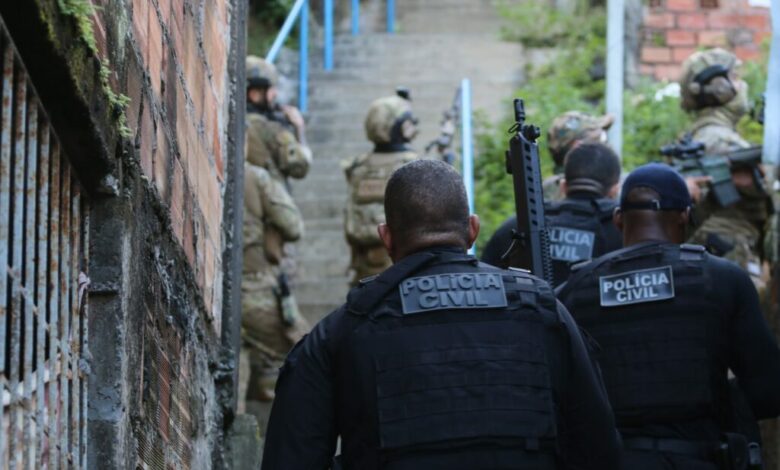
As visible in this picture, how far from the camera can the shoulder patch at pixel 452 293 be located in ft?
14.8

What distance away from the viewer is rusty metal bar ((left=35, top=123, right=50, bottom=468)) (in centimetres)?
373

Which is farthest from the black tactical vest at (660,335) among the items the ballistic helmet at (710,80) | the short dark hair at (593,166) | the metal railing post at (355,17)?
the metal railing post at (355,17)

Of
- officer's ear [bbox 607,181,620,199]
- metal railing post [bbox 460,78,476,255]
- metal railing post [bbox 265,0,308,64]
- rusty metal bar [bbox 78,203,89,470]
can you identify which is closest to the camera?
rusty metal bar [bbox 78,203,89,470]

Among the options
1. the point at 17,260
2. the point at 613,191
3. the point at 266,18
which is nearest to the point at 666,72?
the point at 266,18

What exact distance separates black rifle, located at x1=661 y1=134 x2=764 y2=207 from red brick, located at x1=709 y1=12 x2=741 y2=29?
377 inches

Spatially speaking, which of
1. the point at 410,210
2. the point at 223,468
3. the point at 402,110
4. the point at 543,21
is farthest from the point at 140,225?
the point at 543,21

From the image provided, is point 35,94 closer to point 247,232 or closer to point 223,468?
point 223,468

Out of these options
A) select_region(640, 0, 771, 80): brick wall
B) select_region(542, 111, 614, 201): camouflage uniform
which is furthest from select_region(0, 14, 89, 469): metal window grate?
select_region(640, 0, 771, 80): brick wall

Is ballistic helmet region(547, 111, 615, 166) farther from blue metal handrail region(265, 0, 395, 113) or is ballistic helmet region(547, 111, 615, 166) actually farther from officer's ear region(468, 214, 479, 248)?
blue metal handrail region(265, 0, 395, 113)

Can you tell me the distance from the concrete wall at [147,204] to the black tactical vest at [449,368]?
0.58 m

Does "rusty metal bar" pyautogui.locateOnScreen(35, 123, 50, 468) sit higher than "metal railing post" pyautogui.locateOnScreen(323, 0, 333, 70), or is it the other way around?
"metal railing post" pyautogui.locateOnScreen(323, 0, 333, 70)

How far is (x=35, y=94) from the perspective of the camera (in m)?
3.70

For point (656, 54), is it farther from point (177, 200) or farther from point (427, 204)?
point (427, 204)

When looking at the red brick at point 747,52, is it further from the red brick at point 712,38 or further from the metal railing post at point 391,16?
the metal railing post at point 391,16
